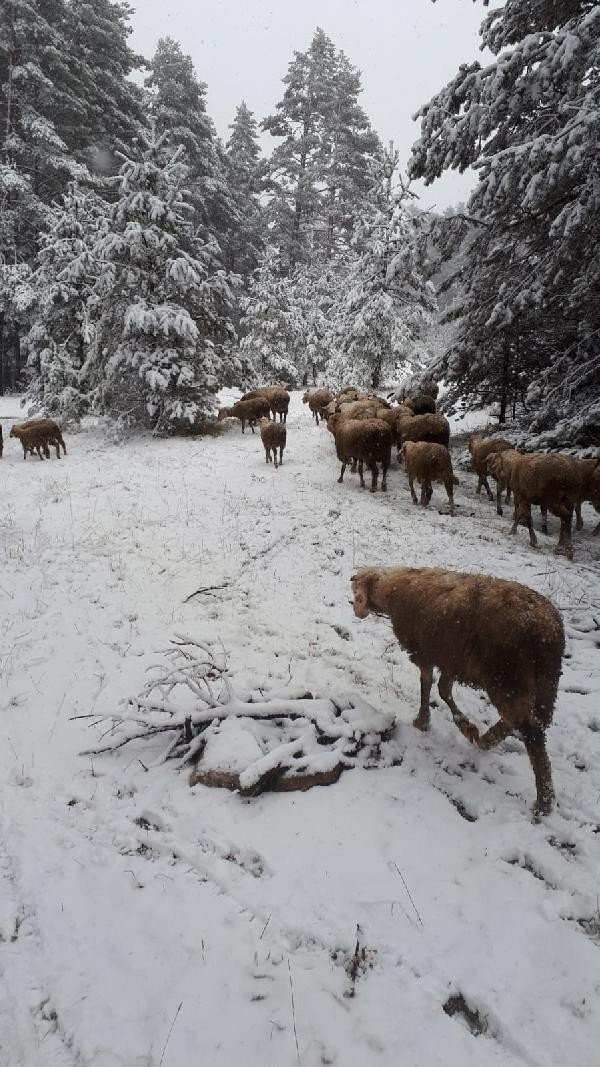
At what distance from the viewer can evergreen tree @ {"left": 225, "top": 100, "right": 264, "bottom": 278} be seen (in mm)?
33625

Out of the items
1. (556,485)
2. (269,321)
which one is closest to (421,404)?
(556,485)

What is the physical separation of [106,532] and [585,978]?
8.22 meters

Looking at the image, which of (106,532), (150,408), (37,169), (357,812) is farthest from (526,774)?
(37,169)

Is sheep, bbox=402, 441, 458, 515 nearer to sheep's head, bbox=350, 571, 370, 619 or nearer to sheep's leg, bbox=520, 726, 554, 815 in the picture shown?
sheep's head, bbox=350, 571, 370, 619

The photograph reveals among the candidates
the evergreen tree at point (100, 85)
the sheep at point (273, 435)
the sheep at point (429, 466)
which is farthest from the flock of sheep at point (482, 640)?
the evergreen tree at point (100, 85)

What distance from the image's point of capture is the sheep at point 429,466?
955 centimetres

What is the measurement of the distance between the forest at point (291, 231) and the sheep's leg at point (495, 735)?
6471 millimetres

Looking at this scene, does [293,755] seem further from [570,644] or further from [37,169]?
[37,169]

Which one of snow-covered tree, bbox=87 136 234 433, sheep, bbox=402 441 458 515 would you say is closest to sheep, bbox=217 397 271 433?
snow-covered tree, bbox=87 136 234 433

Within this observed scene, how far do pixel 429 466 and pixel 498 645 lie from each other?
6.99 metres

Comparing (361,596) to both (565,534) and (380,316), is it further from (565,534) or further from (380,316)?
(380,316)

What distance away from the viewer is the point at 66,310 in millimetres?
17156

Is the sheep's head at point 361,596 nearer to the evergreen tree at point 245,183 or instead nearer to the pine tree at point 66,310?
the pine tree at point 66,310

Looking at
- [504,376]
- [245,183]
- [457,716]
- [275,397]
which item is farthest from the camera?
[245,183]
